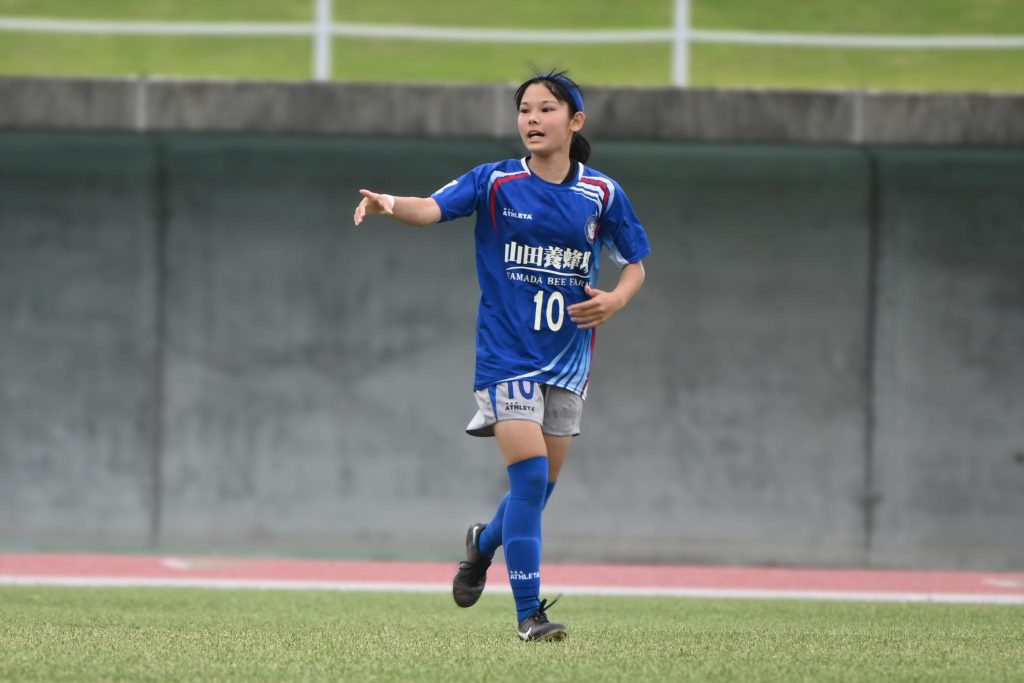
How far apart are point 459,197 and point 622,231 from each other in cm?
63

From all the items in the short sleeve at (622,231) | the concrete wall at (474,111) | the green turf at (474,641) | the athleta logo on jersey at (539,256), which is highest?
the concrete wall at (474,111)

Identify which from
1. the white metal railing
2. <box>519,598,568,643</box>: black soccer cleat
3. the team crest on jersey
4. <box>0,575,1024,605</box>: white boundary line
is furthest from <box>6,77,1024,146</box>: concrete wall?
<box>519,598,568,643</box>: black soccer cleat

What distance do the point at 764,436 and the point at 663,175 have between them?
203cm

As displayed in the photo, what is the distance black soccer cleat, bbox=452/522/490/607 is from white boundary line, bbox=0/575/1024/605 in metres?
2.66

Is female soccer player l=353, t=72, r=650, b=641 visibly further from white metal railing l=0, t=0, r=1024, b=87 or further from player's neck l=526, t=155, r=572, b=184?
white metal railing l=0, t=0, r=1024, b=87

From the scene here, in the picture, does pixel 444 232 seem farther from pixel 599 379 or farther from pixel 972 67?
pixel 972 67

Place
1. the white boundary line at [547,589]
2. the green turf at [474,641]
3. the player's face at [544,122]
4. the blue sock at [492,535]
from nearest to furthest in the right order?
the green turf at [474,641] → the player's face at [544,122] → the blue sock at [492,535] → the white boundary line at [547,589]

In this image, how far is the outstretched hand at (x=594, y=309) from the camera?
5.63 meters

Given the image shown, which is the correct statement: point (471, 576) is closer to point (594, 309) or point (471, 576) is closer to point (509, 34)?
point (594, 309)

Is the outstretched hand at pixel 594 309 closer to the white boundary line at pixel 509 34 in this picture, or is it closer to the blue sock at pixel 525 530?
the blue sock at pixel 525 530

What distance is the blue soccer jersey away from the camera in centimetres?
571

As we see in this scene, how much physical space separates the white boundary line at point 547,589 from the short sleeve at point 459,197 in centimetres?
356

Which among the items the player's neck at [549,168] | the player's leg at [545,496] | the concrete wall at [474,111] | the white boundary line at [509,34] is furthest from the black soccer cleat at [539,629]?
the white boundary line at [509,34]

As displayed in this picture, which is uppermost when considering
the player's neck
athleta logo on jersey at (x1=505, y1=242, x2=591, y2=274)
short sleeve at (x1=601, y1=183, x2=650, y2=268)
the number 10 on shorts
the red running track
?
the player's neck
